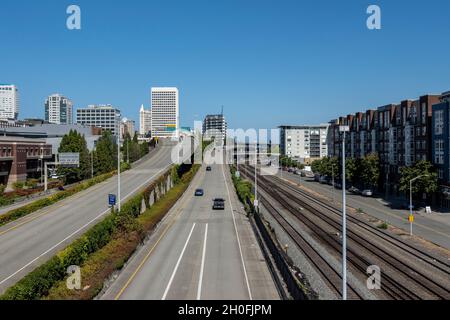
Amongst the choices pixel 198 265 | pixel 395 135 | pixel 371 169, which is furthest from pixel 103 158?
pixel 198 265

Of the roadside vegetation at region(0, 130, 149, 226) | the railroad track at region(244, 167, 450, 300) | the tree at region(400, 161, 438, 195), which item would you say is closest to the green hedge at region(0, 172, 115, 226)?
the roadside vegetation at region(0, 130, 149, 226)

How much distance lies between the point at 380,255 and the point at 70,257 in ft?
74.3

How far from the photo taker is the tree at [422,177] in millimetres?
57281

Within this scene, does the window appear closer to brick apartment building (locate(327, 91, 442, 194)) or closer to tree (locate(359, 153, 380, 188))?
brick apartment building (locate(327, 91, 442, 194))

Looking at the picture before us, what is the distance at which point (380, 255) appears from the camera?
111 feet

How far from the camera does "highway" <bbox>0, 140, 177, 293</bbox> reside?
89.1 feet

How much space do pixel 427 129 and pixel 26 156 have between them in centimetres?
7303

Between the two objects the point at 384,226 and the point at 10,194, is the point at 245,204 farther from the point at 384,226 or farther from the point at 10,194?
the point at 10,194

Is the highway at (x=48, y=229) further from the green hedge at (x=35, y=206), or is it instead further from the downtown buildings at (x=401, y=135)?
the downtown buildings at (x=401, y=135)

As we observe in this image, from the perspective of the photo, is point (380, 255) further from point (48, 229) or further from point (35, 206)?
point (35, 206)

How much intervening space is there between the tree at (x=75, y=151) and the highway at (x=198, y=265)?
115 feet

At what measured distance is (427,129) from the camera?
64688 mm

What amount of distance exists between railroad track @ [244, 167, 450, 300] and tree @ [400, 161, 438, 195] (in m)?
10.9

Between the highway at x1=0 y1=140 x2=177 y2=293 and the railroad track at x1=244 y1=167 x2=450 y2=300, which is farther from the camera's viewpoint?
the highway at x1=0 y1=140 x2=177 y2=293
